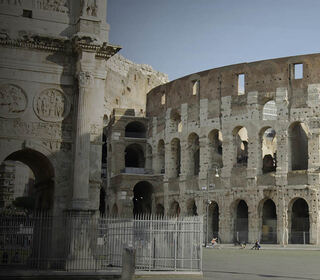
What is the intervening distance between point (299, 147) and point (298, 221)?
523cm

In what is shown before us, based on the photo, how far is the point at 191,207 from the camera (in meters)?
43.7

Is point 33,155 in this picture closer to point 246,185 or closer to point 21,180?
point 246,185

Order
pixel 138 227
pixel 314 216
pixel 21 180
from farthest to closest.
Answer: pixel 21 180, pixel 314 216, pixel 138 227

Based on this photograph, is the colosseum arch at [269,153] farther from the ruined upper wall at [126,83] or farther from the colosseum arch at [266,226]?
the ruined upper wall at [126,83]

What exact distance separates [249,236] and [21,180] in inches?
762

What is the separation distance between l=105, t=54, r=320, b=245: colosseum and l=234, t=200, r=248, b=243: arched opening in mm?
70

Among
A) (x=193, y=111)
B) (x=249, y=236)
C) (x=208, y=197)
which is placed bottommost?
(x=249, y=236)

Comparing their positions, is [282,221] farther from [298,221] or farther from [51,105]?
[51,105]

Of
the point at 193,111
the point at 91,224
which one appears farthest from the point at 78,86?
the point at 193,111

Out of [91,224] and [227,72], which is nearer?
[91,224]

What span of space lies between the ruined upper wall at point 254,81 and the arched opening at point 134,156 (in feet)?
19.4

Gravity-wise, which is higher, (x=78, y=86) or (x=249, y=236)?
(x=78, y=86)

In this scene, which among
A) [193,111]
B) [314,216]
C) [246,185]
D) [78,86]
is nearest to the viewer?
[78,86]

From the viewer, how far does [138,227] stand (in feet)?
58.0
